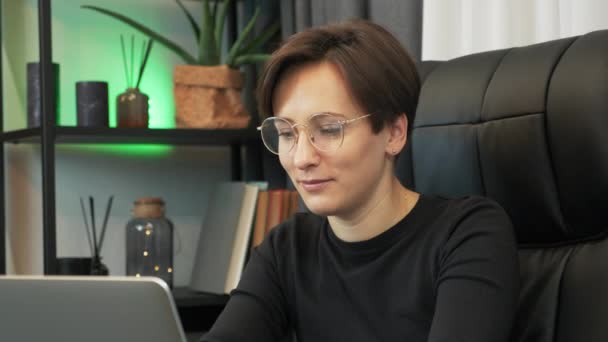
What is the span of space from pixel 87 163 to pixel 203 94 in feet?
1.69

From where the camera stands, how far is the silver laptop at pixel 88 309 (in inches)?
33.9

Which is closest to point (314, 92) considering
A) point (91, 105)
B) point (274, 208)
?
point (274, 208)

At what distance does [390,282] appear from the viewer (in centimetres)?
129

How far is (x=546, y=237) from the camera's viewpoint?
4.10 ft

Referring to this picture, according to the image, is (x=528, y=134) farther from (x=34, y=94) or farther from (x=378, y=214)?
(x=34, y=94)

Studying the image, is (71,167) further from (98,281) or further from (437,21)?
(98,281)

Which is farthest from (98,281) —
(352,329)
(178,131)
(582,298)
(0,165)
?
(0,165)

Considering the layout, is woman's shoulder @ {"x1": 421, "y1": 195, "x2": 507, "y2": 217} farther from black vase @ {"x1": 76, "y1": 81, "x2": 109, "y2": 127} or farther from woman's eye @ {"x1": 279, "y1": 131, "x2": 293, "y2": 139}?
black vase @ {"x1": 76, "y1": 81, "x2": 109, "y2": 127}

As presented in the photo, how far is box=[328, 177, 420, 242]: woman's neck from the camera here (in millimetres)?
1322

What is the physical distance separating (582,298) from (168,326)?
0.58 m

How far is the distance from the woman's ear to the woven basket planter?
113 cm

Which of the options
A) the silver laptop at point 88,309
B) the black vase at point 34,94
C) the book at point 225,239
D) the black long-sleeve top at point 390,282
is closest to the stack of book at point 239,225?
the book at point 225,239

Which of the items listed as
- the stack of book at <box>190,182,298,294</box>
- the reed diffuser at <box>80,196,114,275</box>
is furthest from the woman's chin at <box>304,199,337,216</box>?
the reed diffuser at <box>80,196,114,275</box>

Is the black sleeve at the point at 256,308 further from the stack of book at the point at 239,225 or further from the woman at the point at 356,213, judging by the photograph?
the stack of book at the point at 239,225
